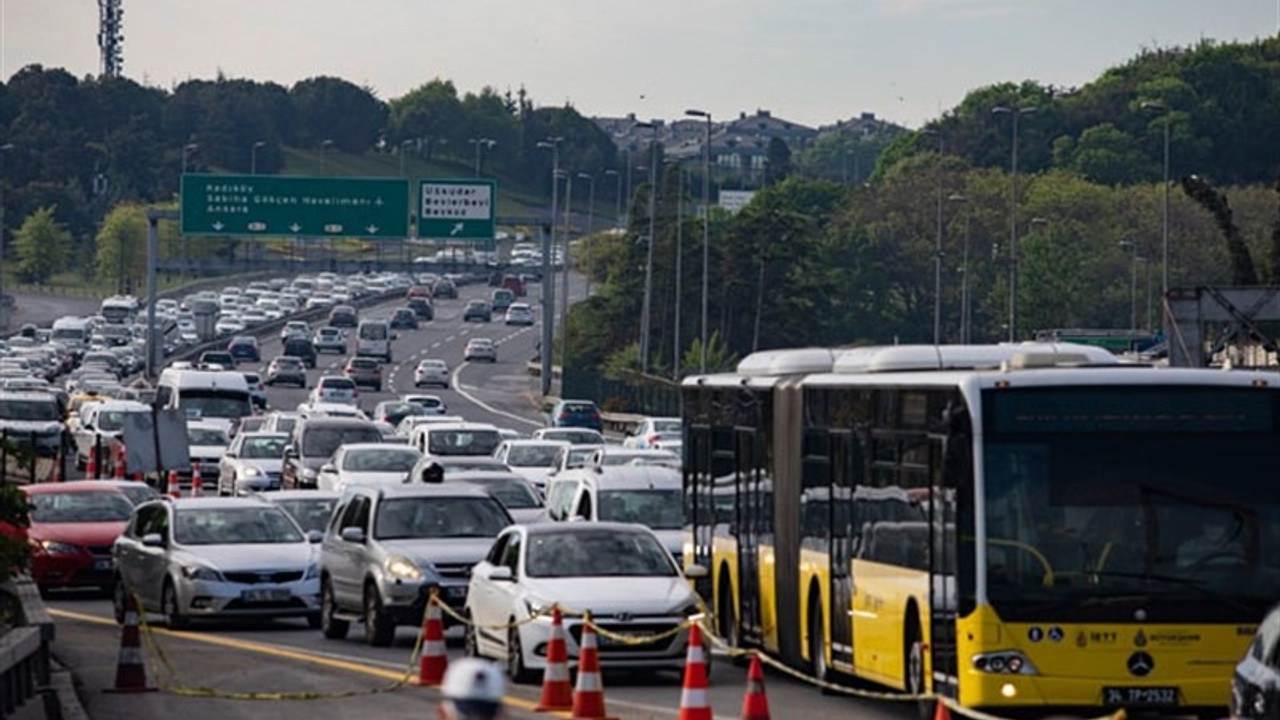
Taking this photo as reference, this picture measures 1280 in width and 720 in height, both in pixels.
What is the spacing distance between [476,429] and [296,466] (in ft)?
12.1

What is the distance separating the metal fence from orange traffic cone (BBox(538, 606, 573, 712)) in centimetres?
7661

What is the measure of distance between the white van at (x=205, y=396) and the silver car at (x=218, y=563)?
105 feet

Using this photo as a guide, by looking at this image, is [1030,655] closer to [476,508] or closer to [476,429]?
[476,508]

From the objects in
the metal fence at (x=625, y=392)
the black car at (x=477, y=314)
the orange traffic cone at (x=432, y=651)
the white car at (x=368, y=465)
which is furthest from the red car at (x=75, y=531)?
the black car at (x=477, y=314)

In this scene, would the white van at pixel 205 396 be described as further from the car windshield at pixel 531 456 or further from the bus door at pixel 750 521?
the bus door at pixel 750 521

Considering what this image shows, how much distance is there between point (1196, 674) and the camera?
59.6ft

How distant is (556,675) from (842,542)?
2.31 meters

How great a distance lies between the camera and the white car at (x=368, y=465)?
45.7 metres

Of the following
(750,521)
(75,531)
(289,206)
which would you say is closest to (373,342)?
(289,206)

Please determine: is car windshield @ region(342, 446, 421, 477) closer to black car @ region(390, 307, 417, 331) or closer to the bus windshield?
the bus windshield

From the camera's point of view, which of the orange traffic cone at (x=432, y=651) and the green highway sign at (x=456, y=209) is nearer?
the orange traffic cone at (x=432, y=651)

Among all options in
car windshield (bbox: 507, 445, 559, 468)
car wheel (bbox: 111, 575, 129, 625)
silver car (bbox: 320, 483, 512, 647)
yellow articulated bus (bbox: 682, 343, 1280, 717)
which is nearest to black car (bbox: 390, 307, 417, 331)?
car windshield (bbox: 507, 445, 559, 468)

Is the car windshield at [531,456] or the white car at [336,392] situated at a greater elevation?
the car windshield at [531,456]

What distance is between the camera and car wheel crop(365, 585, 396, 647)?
91.4ft
